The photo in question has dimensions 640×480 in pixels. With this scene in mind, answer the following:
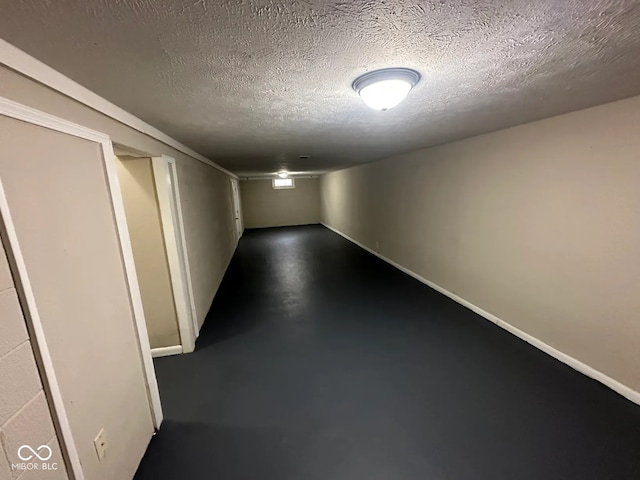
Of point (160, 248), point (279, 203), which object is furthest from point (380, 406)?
point (279, 203)

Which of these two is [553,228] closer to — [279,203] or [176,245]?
[176,245]

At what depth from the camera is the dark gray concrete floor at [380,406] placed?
1544 millimetres

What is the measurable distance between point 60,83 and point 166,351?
2.35 meters

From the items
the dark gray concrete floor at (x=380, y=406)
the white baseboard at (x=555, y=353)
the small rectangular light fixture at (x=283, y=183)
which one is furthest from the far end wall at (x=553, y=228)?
the small rectangular light fixture at (x=283, y=183)

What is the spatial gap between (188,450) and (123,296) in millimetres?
1005

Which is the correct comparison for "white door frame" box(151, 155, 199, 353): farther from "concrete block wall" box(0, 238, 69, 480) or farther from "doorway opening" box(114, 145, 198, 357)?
"concrete block wall" box(0, 238, 69, 480)

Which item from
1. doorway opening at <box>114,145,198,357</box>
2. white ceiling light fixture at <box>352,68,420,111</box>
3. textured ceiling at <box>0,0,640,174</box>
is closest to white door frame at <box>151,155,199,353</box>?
doorway opening at <box>114,145,198,357</box>

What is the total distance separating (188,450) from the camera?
1692mm

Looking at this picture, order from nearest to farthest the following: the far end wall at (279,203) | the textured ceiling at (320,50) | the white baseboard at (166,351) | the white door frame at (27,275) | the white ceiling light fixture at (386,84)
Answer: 1. the textured ceiling at (320,50)
2. the white door frame at (27,275)
3. the white ceiling light fixture at (386,84)
4. the white baseboard at (166,351)
5. the far end wall at (279,203)

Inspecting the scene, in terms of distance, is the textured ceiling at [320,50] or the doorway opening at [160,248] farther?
the doorway opening at [160,248]

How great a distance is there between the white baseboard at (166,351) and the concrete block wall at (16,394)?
180 cm

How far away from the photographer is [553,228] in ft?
7.76

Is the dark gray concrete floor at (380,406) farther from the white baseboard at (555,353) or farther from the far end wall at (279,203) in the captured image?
the far end wall at (279,203)

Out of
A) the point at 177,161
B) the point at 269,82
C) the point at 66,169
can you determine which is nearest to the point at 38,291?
the point at 66,169
